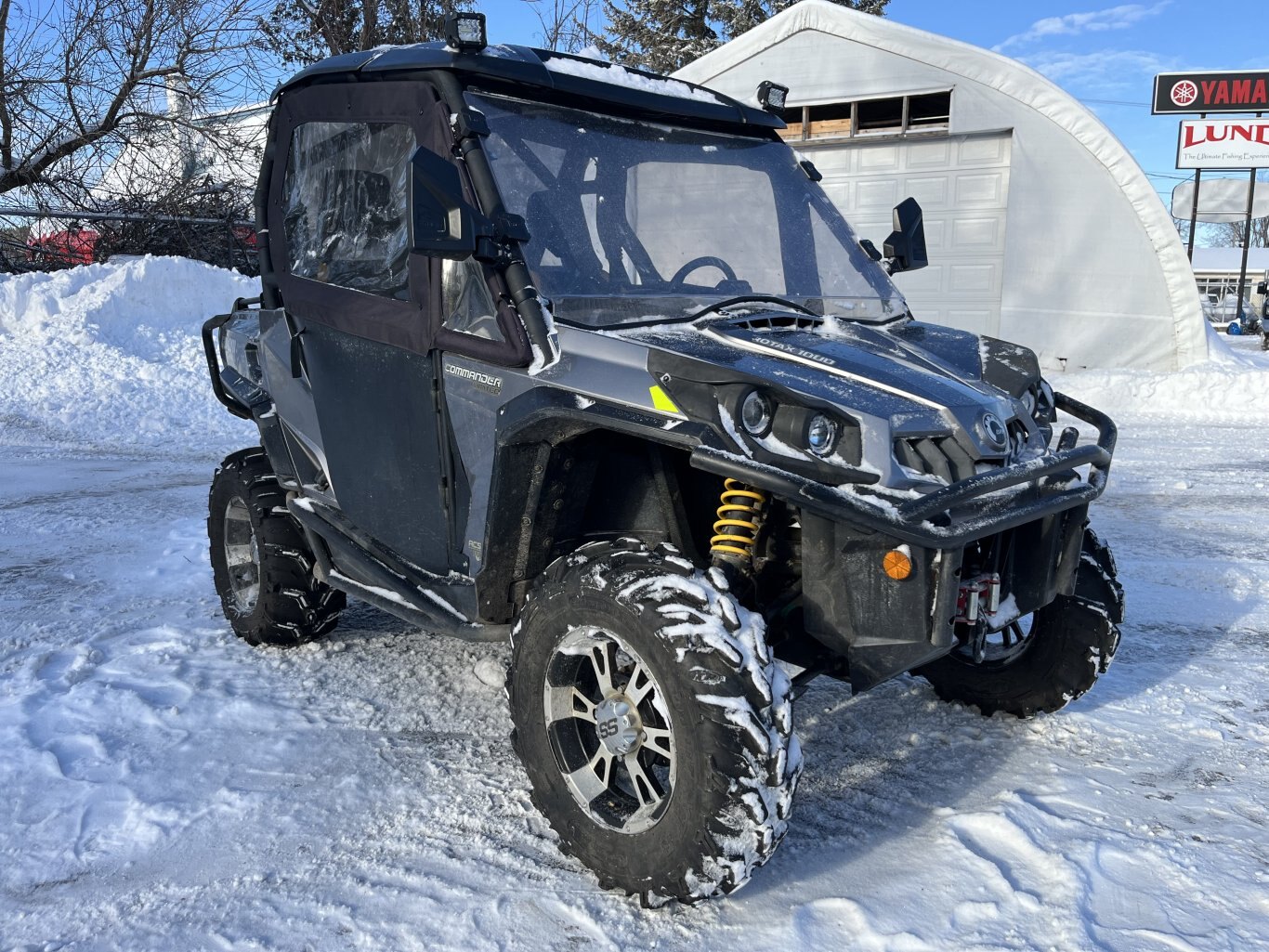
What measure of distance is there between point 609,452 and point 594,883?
1.29 meters

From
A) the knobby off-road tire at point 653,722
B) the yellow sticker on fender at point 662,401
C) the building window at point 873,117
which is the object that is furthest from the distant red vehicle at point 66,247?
the yellow sticker on fender at point 662,401

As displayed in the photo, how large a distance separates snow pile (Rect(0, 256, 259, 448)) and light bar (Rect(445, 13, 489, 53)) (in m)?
7.71

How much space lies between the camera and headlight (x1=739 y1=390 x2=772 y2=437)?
2.86 metres

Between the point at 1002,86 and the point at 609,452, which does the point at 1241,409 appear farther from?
the point at 609,452

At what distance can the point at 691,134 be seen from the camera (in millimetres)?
4039

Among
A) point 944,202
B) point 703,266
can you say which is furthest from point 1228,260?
point 703,266

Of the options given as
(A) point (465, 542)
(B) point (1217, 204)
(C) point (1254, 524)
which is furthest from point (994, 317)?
(B) point (1217, 204)

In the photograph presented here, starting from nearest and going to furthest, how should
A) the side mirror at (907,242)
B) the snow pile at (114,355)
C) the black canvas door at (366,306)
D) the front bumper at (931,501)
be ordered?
the front bumper at (931,501) → the black canvas door at (366,306) → the side mirror at (907,242) → the snow pile at (114,355)

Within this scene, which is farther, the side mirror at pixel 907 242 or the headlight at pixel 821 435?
the side mirror at pixel 907 242

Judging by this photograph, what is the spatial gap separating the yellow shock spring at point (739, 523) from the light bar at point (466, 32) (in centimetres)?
166

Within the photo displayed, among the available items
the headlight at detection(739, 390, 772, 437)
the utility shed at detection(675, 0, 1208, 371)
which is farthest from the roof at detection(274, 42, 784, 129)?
the utility shed at detection(675, 0, 1208, 371)

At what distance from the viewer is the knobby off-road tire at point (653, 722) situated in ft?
8.73

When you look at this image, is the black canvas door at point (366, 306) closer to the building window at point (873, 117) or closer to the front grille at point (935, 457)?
the front grille at point (935, 457)

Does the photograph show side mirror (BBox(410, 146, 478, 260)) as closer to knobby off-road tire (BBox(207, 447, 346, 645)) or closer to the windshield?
the windshield
